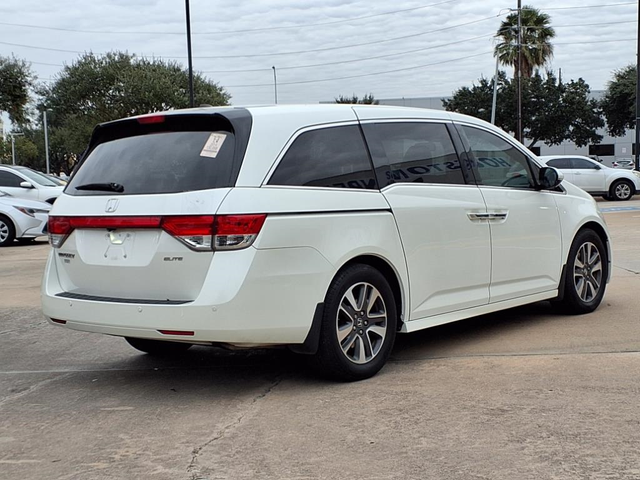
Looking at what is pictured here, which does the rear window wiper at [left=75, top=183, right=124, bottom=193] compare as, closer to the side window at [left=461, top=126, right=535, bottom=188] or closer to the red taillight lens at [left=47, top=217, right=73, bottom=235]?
the red taillight lens at [left=47, top=217, right=73, bottom=235]

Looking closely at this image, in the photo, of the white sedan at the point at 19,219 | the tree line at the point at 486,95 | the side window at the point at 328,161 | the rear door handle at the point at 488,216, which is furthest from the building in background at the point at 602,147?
the side window at the point at 328,161

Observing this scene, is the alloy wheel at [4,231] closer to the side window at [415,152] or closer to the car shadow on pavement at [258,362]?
the car shadow on pavement at [258,362]

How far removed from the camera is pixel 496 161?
6215 mm

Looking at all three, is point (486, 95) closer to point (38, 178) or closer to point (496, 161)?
point (38, 178)

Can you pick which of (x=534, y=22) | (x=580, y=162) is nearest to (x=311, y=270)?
(x=580, y=162)

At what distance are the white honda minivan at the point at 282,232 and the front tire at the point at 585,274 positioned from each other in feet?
3.46

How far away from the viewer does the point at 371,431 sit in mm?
4035

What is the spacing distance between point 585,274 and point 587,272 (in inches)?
1.4

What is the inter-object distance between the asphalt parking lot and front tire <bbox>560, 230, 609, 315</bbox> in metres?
0.20

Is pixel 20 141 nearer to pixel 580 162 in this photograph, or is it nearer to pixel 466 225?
pixel 580 162

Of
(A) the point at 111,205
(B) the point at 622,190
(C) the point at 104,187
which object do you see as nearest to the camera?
(A) the point at 111,205

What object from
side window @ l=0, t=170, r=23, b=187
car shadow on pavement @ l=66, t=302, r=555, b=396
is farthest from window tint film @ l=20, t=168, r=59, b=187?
car shadow on pavement @ l=66, t=302, r=555, b=396

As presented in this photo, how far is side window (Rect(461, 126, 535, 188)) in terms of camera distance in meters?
6.03

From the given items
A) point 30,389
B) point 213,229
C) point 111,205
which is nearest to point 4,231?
point 30,389
